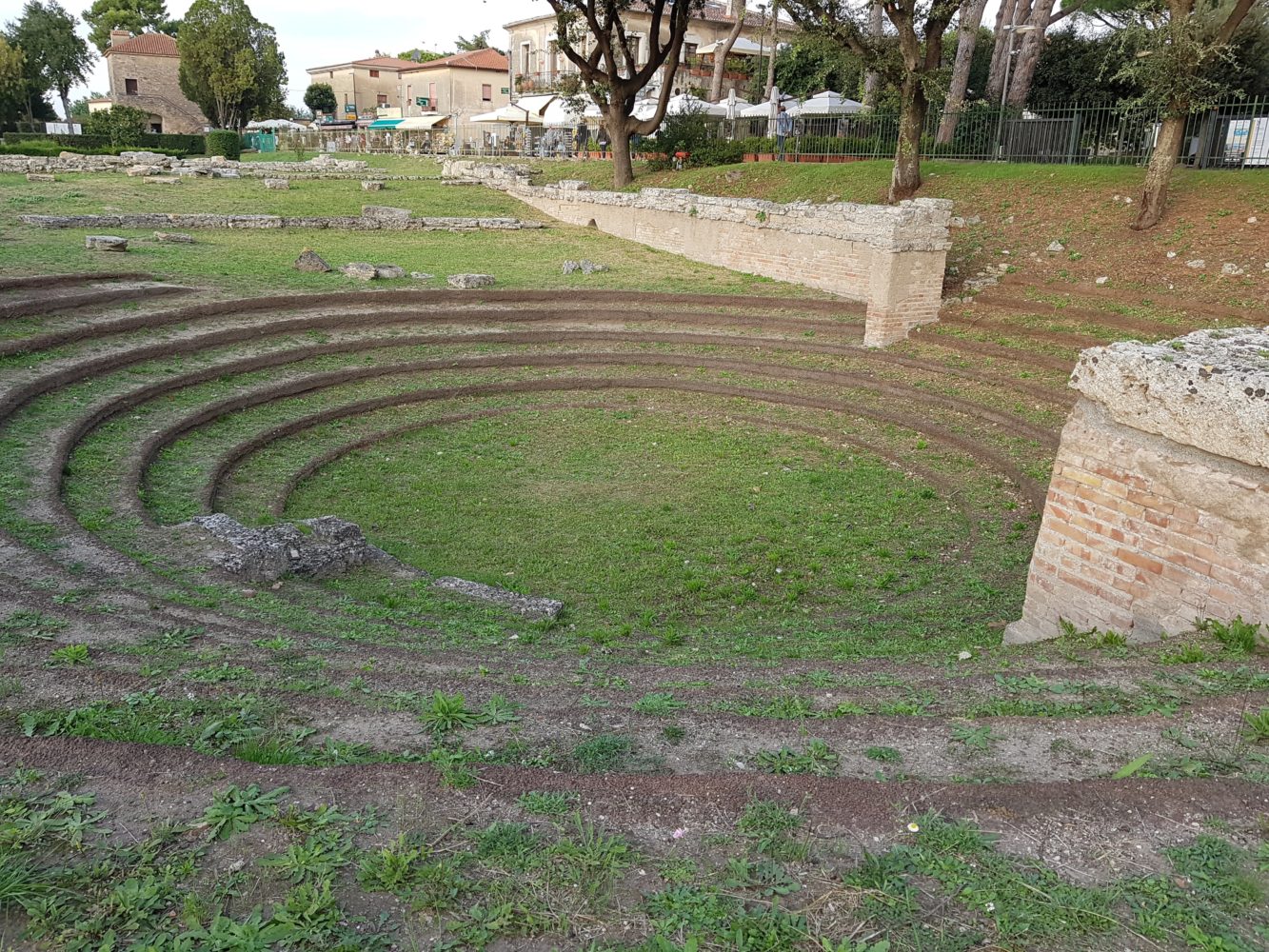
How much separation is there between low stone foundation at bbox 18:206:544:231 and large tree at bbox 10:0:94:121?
149ft

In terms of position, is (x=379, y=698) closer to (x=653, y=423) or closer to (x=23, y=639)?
(x=23, y=639)

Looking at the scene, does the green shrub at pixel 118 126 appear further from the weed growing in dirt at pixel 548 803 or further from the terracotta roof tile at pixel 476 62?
the weed growing in dirt at pixel 548 803

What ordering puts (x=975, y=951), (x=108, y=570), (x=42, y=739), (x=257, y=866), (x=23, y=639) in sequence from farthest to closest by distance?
(x=108, y=570) → (x=23, y=639) → (x=42, y=739) → (x=257, y=866) → (x=975, y=951)

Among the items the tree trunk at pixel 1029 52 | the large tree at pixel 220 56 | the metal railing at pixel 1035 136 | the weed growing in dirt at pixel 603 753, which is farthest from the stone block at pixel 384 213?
the large tree at pixel 220 56

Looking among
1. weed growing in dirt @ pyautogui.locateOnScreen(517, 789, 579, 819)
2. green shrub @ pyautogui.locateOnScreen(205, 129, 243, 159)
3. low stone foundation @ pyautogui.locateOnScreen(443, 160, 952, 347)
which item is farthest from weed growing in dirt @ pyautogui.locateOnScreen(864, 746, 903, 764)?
green shrub @ pyautogui.locateOnScreen(205, 129, 243, 159)

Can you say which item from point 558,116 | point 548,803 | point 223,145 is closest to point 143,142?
point 223,145

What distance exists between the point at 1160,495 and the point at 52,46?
68.7 m

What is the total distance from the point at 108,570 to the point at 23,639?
61.4 inches

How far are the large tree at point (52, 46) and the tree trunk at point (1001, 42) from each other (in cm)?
5467

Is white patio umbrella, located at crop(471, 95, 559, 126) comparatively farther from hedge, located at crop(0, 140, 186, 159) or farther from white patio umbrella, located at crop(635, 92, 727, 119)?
hedge, located at crop(0, 140, 186, 159)

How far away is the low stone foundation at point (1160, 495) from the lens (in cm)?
468

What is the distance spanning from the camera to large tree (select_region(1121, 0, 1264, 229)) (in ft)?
42.4

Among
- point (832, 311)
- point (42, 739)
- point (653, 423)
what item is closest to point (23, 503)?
point (42, 739)

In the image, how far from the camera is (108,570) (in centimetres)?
572
